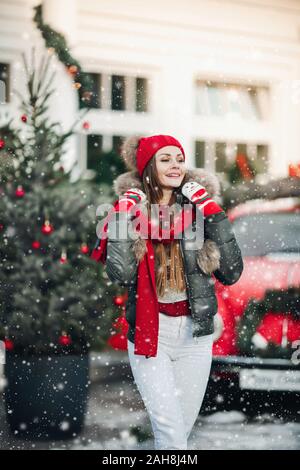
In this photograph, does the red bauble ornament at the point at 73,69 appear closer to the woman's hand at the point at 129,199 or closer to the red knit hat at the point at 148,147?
the red knit hat at the point at 148,147

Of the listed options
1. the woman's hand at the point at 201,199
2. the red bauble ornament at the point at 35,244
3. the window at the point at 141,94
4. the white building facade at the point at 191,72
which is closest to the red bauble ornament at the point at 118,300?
the red bauble ornament at the point at 35,244

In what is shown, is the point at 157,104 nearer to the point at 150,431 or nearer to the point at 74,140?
the point at 74,140

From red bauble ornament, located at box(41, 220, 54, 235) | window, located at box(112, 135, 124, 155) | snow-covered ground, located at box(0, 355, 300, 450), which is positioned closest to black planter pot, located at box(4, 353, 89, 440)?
snow-covered ground, located at box(0, 355, 300, 450)

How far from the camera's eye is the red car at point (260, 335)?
4.27 m

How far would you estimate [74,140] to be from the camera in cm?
770

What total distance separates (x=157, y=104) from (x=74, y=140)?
1.15 metres

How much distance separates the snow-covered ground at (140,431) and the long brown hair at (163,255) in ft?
5.80

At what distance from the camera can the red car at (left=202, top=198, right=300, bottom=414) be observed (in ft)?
14.0

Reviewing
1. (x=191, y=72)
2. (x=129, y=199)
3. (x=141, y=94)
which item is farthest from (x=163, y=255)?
(x=141, y=94)

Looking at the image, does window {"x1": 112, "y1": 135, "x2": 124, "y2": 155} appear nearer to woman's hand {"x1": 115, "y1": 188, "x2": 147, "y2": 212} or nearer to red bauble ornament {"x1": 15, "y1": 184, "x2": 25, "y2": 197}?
red bauble ornament {"x1": 15, "y1": 184, "x2": 25, "y2": 197}

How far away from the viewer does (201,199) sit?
3.07m

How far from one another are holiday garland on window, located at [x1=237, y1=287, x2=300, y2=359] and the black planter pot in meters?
1.06

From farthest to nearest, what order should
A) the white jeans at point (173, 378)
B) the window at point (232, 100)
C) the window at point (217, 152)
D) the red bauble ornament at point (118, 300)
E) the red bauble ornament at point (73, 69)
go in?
1. the window at point (232, 100)
2. the window at point (217, 152)
3. the red bauble ornament at point (73, 69)
4. the red bauble ornament at point (118, 300)
5. the white jeans at point (173, 378)

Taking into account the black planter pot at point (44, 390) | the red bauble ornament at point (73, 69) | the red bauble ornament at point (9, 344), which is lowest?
the black planter pot at point (44, 390)
